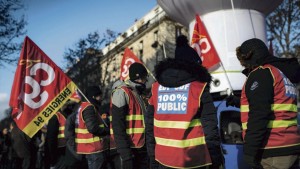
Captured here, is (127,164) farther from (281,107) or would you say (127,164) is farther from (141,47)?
(141,47)

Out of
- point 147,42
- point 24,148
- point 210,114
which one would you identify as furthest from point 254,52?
point 147,42

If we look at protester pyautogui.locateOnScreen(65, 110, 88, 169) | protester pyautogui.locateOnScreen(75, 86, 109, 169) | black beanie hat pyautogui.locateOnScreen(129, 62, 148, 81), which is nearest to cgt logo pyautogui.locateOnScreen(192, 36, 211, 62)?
protester pyautogui.locateOnScreen(75, 86, 109, 169)

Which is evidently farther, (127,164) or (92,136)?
(92,136)

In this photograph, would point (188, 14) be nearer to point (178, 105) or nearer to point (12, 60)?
point (178, 105)

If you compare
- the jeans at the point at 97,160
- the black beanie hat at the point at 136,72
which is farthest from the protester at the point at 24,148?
the black beanie hat at the point at 136,72

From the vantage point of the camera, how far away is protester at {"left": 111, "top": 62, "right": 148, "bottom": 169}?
4055 millimetres

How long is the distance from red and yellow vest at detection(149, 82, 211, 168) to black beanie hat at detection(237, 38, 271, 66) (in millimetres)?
659

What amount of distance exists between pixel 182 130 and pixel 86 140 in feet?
9.41

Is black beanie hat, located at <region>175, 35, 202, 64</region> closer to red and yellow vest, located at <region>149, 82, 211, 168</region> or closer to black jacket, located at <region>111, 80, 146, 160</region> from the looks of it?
red and yellow vest, located at <region>149, 82, 211, 168</region>

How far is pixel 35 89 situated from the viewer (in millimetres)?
5680

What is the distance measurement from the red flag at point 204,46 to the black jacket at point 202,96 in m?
6.14

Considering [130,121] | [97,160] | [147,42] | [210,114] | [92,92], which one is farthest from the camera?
[147,42]

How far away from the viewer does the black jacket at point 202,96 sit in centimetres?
301

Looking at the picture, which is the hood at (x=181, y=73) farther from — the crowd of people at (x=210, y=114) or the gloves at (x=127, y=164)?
the gloves at (x=127, y=164)
